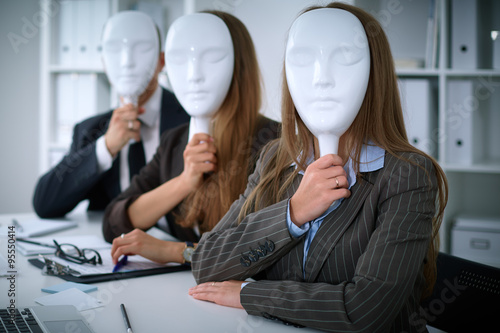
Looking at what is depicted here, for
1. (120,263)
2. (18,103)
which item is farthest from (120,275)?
(18,103)

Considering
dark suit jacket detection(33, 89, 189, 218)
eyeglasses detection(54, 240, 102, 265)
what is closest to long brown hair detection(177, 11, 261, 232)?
eyeglasses detection(54, 240, 102, 265)

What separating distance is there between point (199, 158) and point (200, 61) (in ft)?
0.92

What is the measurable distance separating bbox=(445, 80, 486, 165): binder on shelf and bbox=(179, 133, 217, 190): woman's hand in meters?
1.30

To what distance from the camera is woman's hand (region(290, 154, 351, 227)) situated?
0.96 m

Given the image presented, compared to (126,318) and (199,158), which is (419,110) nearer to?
(199,158)

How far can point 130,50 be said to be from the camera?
1778 millimetres

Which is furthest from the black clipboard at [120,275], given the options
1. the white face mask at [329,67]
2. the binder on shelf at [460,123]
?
the binder on shelf at [460,123]

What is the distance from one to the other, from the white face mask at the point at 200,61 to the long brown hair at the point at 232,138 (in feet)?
0.20

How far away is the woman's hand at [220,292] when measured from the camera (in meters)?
1.02

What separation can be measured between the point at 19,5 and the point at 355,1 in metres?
2.57

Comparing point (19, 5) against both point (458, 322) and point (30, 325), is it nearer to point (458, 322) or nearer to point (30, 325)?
point (30, 325)

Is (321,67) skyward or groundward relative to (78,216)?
skyward

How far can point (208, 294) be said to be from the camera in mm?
1062

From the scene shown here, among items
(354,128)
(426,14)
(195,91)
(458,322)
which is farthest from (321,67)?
(426,14)
